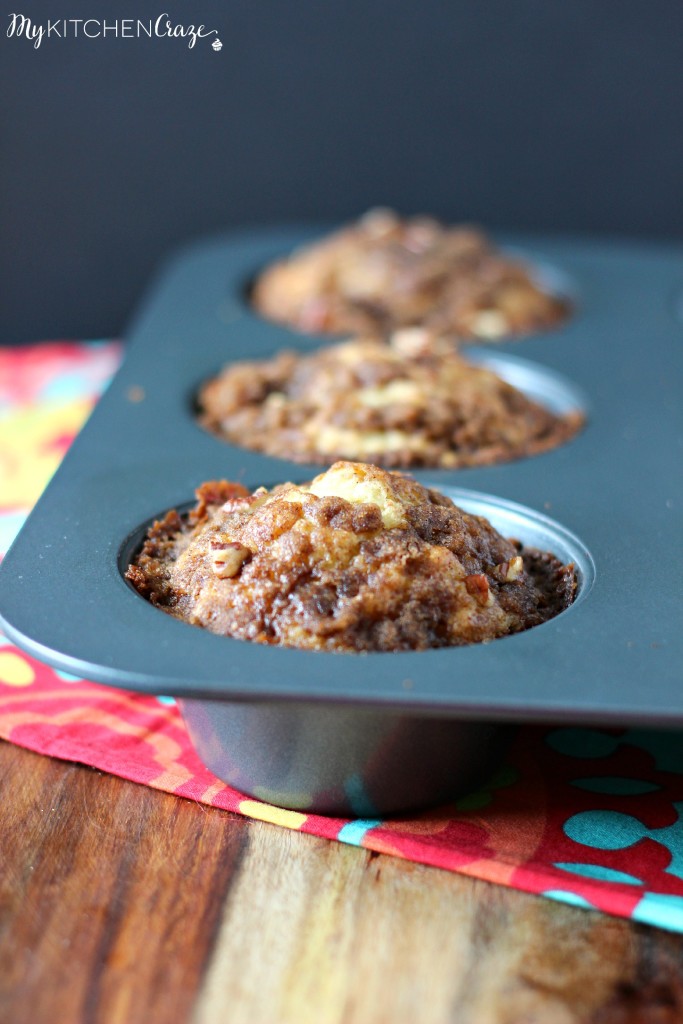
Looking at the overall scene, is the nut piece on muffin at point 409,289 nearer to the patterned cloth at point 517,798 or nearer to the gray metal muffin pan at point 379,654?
the gray metal muffin pan at point 379,654

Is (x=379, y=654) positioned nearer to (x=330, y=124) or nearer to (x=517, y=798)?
(x=517, y=798)

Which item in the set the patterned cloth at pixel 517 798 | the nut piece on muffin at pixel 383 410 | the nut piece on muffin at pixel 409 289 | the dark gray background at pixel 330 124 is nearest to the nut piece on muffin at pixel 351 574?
the patterned cloth at pixel 517 798

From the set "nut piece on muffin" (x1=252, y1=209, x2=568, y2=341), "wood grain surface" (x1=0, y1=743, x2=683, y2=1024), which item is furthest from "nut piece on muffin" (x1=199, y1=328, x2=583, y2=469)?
"wood grain surface" (x1=0, y1=743, x2=683, y2=1024)

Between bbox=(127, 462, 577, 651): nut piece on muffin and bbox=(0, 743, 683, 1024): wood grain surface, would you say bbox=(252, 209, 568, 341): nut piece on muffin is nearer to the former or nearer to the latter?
bbox=(127, 462, 577, 651): nut piece on muffin

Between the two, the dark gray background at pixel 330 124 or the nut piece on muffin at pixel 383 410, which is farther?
the dark gray background at pixel 330 124

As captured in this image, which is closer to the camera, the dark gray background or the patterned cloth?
the patterned cloth

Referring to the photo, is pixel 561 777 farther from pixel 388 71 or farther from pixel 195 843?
pixel 388 71
